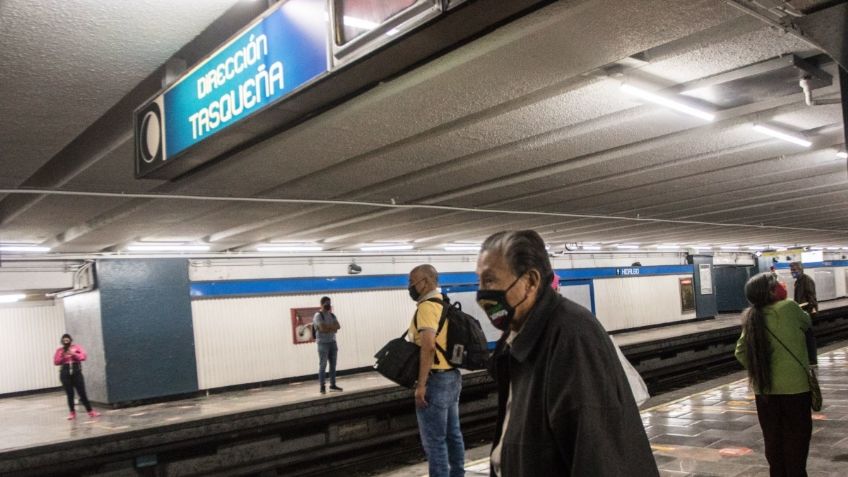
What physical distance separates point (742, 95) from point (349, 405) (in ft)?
26.4

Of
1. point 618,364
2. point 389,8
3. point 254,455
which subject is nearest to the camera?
point 618,364

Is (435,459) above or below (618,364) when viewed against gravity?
below

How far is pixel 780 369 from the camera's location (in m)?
4.15

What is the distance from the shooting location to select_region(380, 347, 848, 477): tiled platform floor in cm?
576

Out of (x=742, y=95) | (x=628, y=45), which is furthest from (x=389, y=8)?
(x=742, y=95)

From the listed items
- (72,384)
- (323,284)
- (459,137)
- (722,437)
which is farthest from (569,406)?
(323,284)

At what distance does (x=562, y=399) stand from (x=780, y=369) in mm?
3098

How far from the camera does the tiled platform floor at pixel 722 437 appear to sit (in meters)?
5.76

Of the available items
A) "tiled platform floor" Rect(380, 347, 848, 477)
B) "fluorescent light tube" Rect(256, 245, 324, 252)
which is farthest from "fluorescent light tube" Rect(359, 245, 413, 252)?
"tiled platform floor" Rect(380, 347, 848, 477)

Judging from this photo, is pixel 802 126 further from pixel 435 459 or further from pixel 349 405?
pixel 349 405

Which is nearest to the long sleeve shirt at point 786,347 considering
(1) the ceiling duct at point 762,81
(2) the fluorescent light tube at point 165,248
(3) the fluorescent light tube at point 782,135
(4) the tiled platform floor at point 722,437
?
(1) the ceiling duct at point 762,81

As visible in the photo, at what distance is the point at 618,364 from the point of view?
71.6 inches

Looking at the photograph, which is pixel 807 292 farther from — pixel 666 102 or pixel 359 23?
pixel 359 23

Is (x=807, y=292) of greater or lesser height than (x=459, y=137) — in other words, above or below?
below
